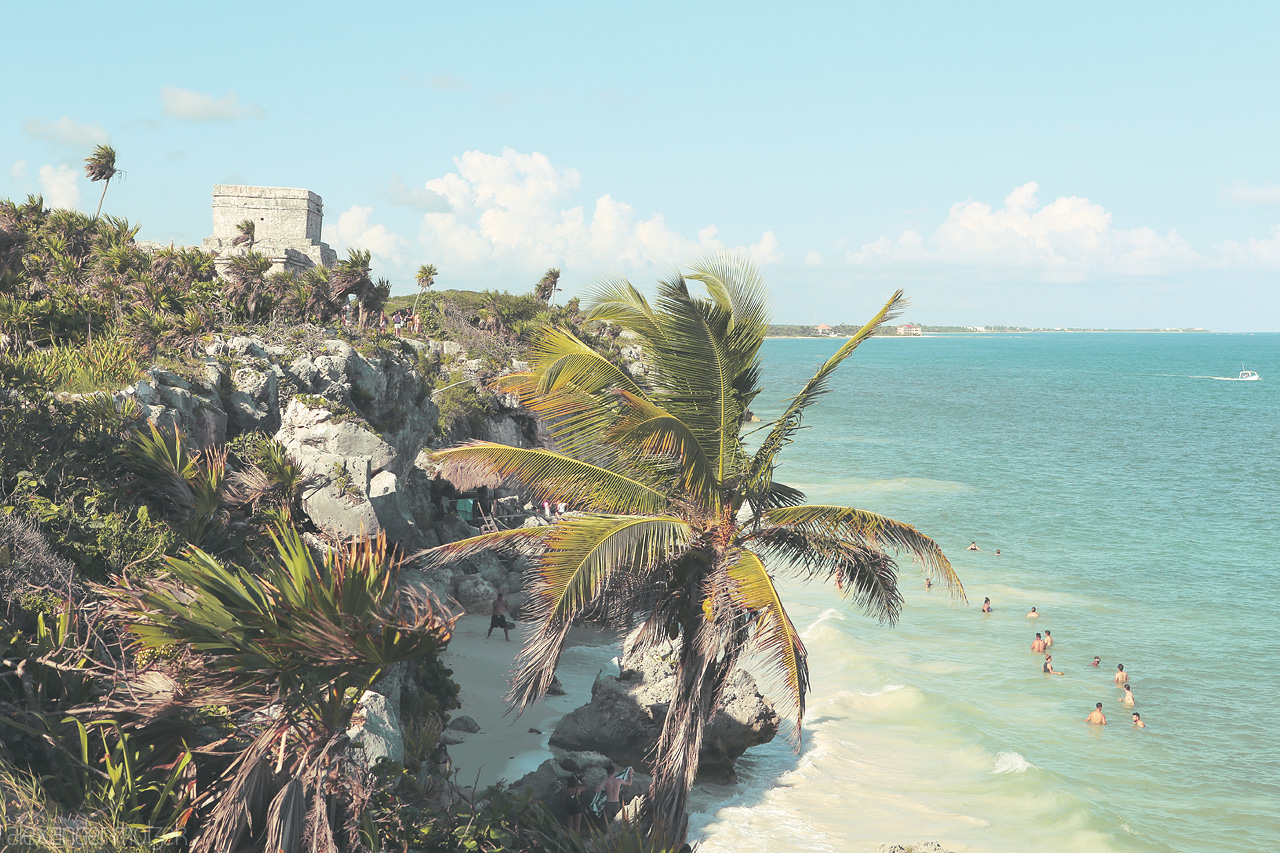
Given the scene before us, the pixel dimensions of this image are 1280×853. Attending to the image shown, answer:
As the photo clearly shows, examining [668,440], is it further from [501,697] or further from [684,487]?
[501,697]

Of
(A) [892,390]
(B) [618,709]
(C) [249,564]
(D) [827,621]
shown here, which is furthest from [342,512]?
(A) [892,390]

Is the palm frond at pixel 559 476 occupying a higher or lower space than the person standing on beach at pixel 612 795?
higher

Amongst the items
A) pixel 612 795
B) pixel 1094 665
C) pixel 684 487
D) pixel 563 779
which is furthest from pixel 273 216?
pixel 1094 665

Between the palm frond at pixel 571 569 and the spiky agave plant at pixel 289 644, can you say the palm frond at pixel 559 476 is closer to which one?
the palm frond at pixel 571 569

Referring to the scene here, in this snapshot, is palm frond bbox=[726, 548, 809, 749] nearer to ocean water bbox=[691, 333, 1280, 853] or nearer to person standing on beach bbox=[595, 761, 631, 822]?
person standing on beach bbox=[595, 761, 631, 822]

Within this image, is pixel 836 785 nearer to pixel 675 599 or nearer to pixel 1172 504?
pixel 675 599

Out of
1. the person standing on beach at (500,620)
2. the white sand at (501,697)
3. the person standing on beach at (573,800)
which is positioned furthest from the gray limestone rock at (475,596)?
the person standing on beach at (573,800)
